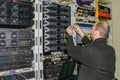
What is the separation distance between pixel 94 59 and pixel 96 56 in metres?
0.03

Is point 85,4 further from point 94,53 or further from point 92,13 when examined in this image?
point 94,53

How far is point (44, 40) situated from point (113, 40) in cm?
166

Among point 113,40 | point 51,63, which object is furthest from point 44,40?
point 113,40

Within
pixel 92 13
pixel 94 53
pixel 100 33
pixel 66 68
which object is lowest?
pixel 66 68

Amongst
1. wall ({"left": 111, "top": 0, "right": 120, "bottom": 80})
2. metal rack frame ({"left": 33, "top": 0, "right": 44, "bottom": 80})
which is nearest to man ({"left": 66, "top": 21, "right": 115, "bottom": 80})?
metal rack frame ({"left": 33, "top": 0, "right": 44, "bottom": 80})

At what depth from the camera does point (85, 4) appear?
2916 millimetres

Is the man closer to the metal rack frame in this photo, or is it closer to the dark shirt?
the dark shirt

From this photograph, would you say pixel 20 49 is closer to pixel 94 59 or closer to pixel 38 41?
pixel 38 41

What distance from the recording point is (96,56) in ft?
6.69

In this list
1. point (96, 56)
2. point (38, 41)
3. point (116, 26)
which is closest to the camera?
point (96, 56)

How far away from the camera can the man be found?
204 cm

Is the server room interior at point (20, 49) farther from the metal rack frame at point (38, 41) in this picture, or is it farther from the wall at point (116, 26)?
the wall at point (116, 26)

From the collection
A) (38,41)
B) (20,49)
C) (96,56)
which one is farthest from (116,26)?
(20,49)

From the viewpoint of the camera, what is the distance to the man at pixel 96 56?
2035 mm
